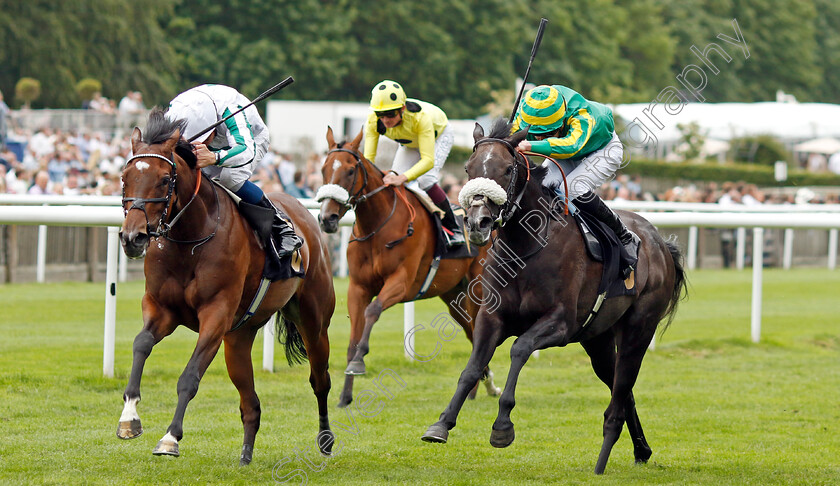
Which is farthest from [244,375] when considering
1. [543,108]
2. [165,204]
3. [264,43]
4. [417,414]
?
[264,43]

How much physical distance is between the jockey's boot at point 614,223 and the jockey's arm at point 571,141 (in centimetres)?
24

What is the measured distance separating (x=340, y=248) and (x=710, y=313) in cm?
456

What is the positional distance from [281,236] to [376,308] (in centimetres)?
196

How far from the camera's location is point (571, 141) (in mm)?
5520

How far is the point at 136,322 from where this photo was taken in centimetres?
1009

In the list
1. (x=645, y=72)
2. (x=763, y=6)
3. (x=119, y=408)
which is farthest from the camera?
(x=763, y=6)

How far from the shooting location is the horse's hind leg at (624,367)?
583 cm

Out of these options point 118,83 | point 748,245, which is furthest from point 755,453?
point 118,83

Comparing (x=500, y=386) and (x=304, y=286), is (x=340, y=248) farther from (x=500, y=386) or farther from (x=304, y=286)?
(x=304, y=286)

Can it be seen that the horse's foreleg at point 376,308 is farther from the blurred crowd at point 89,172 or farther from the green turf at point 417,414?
the blurred crowd at point 89,172

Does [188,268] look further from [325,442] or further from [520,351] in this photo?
[520,351]

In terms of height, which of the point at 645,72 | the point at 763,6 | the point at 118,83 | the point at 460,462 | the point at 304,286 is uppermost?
the point at 763,6

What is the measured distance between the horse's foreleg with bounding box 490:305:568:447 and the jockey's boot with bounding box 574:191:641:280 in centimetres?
69

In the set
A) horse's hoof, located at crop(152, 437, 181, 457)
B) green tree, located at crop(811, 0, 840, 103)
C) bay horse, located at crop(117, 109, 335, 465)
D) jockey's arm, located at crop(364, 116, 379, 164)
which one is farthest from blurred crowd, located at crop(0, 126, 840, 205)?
green tree, located at crop(811, 0, 840, 103)
